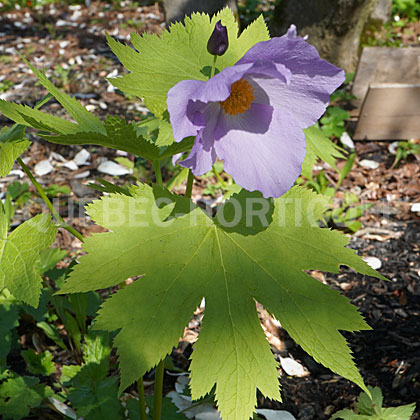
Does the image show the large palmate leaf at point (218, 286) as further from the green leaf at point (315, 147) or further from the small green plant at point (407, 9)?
the small green plant at point (407, 9)

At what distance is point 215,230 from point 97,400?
0.72m

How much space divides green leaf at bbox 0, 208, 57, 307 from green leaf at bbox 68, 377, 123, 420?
513 mm

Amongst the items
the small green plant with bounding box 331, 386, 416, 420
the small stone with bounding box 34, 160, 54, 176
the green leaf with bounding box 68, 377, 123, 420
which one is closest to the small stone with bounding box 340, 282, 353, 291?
the small green plant with bounding box 331, 386, 416, 420

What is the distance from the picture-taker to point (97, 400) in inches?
51.8

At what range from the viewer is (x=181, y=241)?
888mm

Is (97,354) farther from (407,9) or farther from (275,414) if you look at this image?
(407,9)

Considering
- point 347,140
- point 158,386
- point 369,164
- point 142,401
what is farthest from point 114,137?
point 347,140

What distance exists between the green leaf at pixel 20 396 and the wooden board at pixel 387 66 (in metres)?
2.77

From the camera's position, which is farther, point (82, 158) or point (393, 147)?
point (393, 147)

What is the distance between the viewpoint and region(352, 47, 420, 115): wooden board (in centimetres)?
330

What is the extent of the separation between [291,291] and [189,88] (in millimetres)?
420

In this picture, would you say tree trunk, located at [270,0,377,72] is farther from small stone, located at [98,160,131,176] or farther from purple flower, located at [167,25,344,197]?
purple flower, located at [167,25,344,197]

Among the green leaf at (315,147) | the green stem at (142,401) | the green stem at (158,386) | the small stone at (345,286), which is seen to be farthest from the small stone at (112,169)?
the green stem at (158,386)

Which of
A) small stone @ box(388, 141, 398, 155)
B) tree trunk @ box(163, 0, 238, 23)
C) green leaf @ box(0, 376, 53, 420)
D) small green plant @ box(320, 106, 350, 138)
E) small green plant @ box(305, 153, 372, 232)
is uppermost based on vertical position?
tree trunk @ box(163, 0, 238, 23)
